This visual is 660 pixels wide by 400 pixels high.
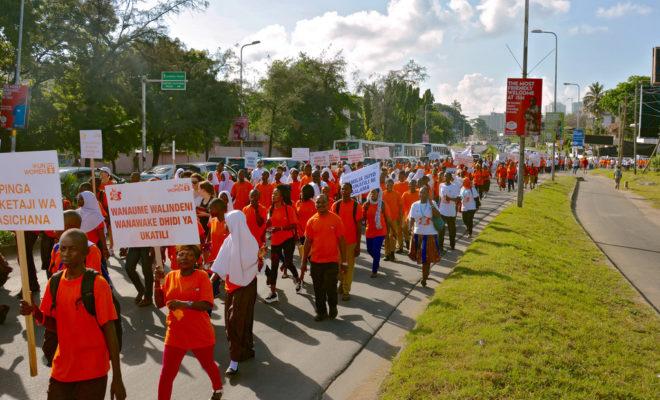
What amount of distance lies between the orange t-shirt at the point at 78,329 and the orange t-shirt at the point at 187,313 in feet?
3.26

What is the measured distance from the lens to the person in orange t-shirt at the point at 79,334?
12.4 ft

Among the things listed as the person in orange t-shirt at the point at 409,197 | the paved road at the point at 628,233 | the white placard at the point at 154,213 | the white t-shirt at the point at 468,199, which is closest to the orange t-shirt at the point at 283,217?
the white placard at the point at 154,213

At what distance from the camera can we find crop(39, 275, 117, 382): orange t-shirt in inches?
149

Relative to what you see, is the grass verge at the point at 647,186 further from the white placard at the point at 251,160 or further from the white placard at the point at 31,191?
the white placard at the point at 31,191

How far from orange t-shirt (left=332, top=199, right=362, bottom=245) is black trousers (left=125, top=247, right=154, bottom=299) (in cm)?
291

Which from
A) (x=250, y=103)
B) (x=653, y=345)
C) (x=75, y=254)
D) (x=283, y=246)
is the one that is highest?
(x=250, y=103)

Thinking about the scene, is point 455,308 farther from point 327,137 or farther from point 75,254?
point 327,137

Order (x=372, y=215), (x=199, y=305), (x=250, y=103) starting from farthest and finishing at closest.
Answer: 1. (x=250, y=103)
2. (x=372, y=215)
3. (x=199, y=305)

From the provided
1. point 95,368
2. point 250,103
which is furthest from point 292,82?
point 95,368

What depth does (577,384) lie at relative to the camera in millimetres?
5434

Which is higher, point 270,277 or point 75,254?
point 75,254

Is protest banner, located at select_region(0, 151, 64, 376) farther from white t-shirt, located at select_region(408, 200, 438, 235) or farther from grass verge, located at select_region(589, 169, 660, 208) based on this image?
grass verge, located at select_region(589, 169, 660, 208)

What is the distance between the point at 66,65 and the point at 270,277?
79.4 ft

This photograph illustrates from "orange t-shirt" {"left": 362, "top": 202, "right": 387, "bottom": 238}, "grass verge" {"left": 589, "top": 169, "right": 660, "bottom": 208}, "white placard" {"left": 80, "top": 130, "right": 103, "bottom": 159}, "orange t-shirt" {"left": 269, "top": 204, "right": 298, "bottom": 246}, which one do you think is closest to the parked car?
"white placard" {"left": 80, "top": 130, "right": 103, "bottom": 159}
